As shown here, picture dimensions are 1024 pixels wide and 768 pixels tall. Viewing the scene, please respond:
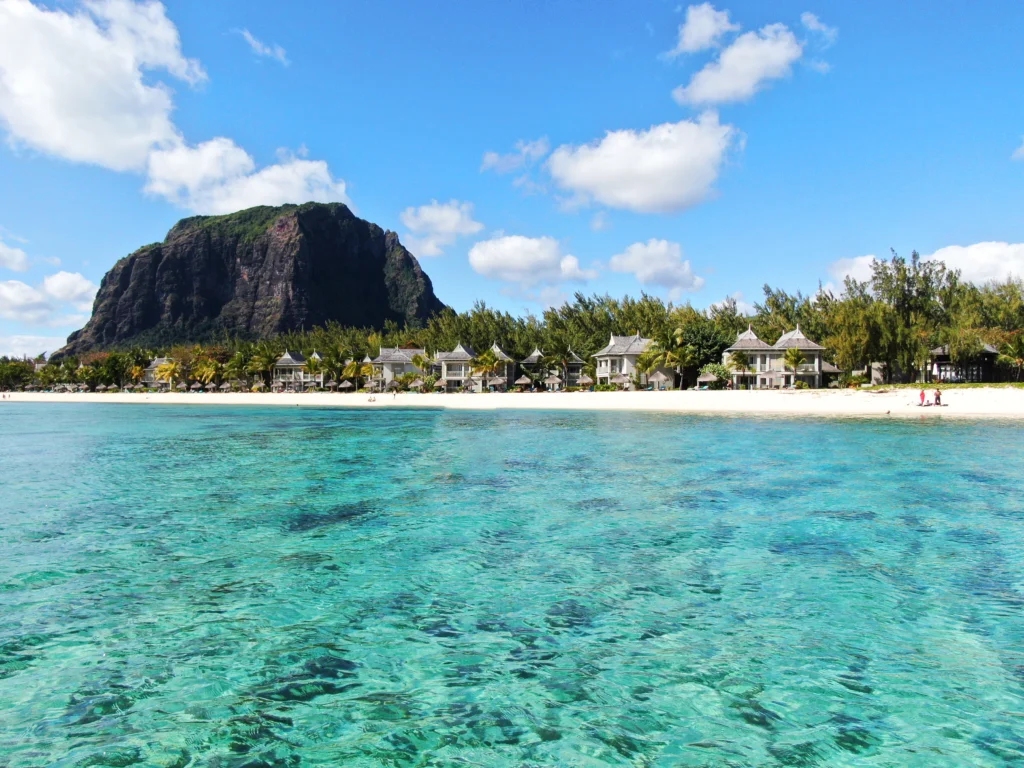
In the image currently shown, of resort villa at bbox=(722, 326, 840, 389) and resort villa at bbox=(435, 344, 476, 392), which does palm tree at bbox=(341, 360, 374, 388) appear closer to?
resort villa at bbox=(435, 344, 476, 392)

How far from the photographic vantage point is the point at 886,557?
10055mm

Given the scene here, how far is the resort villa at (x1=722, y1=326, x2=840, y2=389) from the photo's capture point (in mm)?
65188

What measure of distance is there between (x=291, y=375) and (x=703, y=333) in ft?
223

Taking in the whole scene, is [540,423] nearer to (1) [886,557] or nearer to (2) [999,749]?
(1) [886,557]

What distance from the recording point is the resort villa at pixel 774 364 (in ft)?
214

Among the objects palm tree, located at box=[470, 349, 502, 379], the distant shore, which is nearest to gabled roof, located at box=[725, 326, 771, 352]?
the distant shore

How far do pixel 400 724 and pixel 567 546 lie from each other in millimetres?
5722

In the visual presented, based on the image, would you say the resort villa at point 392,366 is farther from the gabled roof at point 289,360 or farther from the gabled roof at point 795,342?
the gabled roof at point 795,342

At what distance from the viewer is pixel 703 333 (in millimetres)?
69375

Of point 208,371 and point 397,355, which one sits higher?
point 397,355

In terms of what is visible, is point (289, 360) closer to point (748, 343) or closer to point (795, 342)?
point (748, 343)

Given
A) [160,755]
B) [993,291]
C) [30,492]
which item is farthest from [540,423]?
[993,291]

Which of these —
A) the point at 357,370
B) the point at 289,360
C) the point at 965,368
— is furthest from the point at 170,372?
the point at 965,368

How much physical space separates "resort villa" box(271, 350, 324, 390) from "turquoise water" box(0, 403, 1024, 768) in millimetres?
89688
